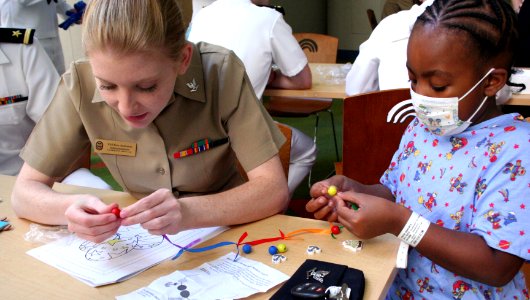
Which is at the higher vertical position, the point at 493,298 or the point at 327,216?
the point at 327,216

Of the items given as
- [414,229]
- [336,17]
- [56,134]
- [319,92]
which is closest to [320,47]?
[319,92]

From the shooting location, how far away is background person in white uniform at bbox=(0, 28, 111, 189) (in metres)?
2.19

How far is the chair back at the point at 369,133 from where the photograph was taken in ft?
6.36

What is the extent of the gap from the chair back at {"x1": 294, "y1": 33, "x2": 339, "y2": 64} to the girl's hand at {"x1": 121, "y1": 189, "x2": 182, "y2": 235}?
3.54 m

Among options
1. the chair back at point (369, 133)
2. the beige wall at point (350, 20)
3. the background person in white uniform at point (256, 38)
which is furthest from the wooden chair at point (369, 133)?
the beige wall at point (350, 20)

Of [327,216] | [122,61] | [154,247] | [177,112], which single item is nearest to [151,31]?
[122,61]

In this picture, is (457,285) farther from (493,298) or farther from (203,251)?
(203,251)

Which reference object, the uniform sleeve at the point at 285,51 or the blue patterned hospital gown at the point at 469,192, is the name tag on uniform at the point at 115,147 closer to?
the blue patterned hospital gown at the point at 469,192

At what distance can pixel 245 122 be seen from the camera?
1.42 metres

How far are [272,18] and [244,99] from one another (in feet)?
4.93

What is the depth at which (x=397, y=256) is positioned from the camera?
1086 millimetres

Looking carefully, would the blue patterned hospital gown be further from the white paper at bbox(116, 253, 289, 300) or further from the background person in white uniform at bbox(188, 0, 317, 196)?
the background person in white uniform at bbox(188, 0, 317, 196)

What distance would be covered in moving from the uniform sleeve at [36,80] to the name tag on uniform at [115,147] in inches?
36.8

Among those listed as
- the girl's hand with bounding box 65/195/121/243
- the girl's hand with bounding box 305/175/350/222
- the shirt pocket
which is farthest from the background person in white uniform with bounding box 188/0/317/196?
the girl's hand with bounding box 65/195/121/243
